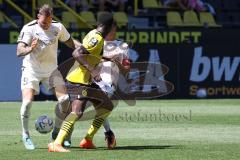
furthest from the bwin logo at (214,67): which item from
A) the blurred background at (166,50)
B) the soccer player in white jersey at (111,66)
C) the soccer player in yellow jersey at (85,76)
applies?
the soccer player in yellow jersey at (85,76)

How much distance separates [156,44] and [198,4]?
4.71 metres

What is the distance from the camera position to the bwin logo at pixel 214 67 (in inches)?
1043

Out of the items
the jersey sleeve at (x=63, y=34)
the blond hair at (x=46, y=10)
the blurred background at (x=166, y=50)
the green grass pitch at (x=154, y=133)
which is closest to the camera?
the green grass pitch at (x=154, y=133)

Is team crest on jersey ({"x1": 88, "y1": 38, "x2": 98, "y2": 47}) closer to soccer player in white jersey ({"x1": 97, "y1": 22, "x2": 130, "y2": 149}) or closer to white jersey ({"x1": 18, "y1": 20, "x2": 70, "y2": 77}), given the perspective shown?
soccer player in white jersey ({"x1": 97, "y1": 22, "x2": 130, "y2": 149})

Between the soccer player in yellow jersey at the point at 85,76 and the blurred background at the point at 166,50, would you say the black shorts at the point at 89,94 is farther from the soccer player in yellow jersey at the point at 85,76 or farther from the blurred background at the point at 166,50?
the blurred background at the point at 166,50

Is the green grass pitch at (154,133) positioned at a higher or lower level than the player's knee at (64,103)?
lower

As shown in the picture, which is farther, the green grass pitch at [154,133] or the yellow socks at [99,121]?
the yellow socks at [99,121]

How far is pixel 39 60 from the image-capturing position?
12.5m

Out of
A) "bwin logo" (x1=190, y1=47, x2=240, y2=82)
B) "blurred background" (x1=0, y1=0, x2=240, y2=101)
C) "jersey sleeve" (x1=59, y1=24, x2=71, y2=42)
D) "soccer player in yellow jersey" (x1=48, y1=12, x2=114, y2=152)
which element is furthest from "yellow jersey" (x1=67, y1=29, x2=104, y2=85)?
"bwin logo" (x1=190, y1=47, x2=240, y2=82)

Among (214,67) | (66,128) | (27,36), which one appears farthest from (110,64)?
(214,67)

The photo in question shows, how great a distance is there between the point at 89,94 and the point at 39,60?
1.10 m

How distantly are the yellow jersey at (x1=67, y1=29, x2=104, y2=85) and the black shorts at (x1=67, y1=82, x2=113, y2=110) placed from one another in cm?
9

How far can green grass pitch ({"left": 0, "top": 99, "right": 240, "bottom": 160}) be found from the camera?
11.4 metres

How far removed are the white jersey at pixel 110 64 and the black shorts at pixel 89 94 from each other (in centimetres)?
57
